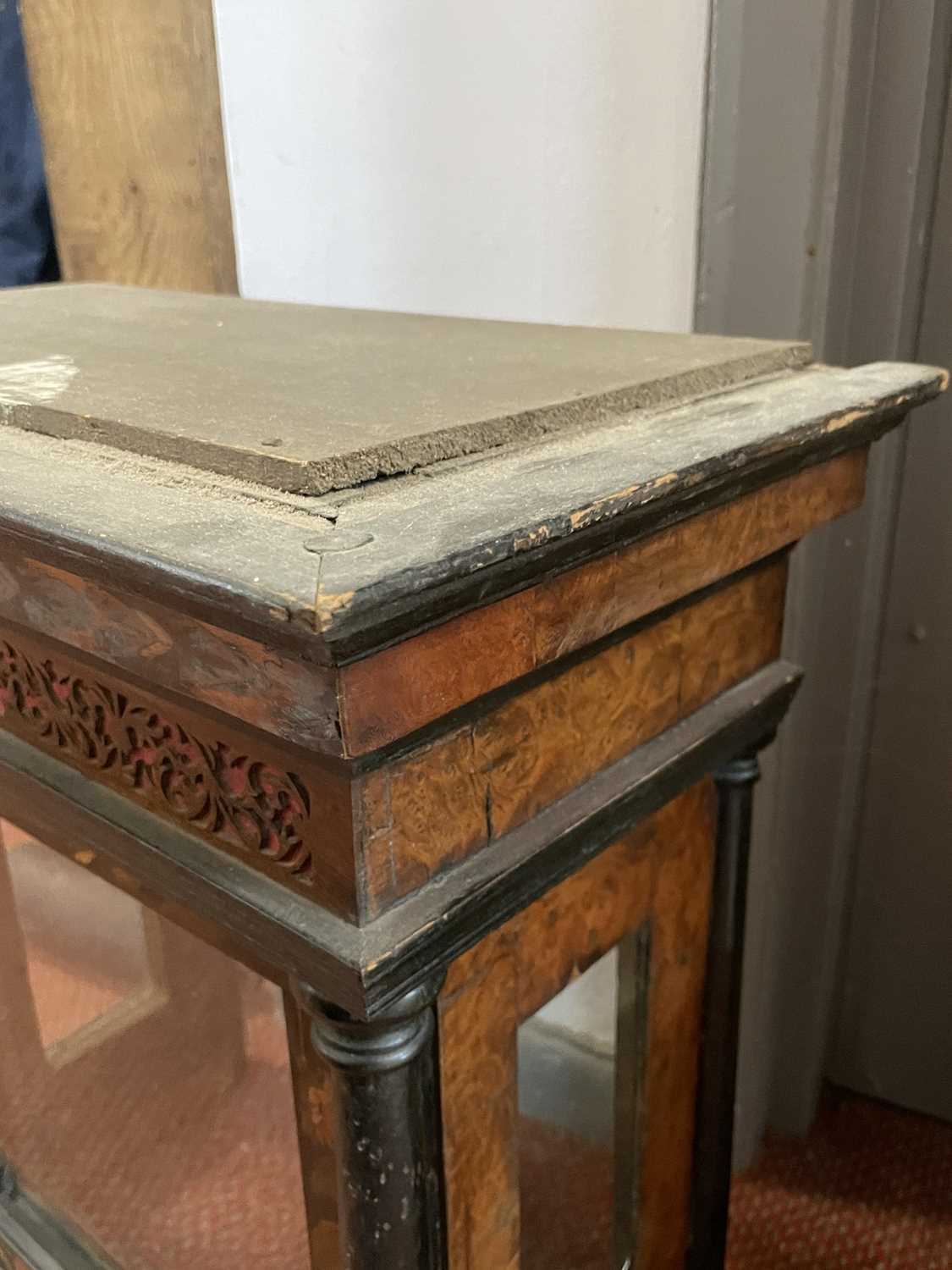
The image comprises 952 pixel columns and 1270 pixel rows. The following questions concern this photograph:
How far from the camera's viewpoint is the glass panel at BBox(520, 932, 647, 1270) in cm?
70

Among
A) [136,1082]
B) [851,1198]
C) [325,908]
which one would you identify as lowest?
[851,1198]

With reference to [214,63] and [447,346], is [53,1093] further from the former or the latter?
[214,63]

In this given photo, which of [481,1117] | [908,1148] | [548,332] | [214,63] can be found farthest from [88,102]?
[908,1148]

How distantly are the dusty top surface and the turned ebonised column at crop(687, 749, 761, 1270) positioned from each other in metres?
0.27

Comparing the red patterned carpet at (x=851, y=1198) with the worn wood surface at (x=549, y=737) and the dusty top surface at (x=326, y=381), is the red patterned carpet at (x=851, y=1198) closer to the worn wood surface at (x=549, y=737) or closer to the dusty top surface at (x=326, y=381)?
the worn wood surface at (x=549, y=737)

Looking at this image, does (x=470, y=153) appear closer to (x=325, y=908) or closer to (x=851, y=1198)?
(x=325, y=908)

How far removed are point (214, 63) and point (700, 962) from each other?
1052 mm

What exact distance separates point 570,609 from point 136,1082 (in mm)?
575

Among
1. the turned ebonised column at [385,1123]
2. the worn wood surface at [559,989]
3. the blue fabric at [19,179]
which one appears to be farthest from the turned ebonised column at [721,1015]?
the blue fabric at [19,179]

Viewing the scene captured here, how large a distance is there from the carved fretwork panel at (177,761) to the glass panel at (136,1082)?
150 millimetres

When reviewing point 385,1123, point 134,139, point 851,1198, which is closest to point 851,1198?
point 851,1198

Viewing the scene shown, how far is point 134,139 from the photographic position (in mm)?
1297

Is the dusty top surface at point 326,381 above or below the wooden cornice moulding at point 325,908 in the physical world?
above

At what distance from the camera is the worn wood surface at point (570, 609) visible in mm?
408
